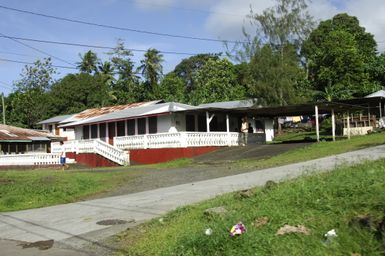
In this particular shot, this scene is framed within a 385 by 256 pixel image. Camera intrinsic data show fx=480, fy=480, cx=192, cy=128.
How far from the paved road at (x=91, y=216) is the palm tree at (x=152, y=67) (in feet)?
177

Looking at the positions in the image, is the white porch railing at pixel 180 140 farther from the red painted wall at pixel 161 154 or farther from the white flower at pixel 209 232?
the white flower at pixel 209 232

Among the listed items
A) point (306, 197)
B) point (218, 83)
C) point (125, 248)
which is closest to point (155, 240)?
point (125, 248)

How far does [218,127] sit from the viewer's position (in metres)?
34.2

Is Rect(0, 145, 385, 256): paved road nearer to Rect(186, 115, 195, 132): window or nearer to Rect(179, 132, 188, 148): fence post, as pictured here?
Rect(179, 132, 188, 148): fence post

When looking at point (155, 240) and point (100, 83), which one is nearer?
point (155, 240)

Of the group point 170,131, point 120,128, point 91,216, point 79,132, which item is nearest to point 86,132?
point 79,132

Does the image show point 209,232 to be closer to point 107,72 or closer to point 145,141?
point 145,141

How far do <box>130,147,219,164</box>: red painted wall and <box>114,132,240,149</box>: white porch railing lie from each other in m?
0.26

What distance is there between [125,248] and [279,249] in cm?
315

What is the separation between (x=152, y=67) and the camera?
68625 millimetres

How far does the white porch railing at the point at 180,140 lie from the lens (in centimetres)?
2816

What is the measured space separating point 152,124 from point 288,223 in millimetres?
27736

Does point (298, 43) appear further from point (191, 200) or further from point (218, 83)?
point (191, 200)

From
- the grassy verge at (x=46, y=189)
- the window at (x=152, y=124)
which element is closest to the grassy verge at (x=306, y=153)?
the grassy verge at (x=46, y=189)
